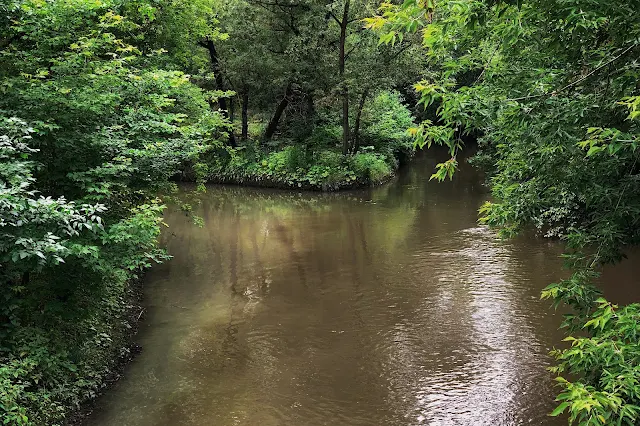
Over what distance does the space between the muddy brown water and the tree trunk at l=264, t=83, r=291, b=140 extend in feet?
35.0

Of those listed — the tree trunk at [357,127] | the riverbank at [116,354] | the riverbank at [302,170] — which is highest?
the tree trunk at [357,127]

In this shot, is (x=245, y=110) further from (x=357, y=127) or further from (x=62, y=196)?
(x=62, y=196)

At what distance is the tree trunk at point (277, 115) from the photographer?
24.3m

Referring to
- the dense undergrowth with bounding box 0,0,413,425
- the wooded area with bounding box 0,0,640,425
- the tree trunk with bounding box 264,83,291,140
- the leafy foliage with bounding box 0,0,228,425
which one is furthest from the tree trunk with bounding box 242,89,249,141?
the leafy foliage with bounding box 0,0,228,425

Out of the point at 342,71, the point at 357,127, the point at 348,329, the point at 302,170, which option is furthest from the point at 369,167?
the point at 348,329

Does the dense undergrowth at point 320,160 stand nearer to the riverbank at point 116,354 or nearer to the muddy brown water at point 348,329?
the muddy brown water at point 348,329

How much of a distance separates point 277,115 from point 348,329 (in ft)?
60.3

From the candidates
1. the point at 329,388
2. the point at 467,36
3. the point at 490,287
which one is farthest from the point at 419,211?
the point at 467,36

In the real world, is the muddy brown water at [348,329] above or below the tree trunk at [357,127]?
below

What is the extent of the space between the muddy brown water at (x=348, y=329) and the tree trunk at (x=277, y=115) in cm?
1068

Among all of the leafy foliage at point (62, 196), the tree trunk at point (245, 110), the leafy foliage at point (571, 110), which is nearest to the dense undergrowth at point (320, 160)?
the tree trunk at point (245, 110)

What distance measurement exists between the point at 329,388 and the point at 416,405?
3.88ft

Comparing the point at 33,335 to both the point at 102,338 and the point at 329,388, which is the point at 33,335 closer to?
the point at 102,338

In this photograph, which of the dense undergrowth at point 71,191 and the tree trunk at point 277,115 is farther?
the tree trunk at point 277,115
